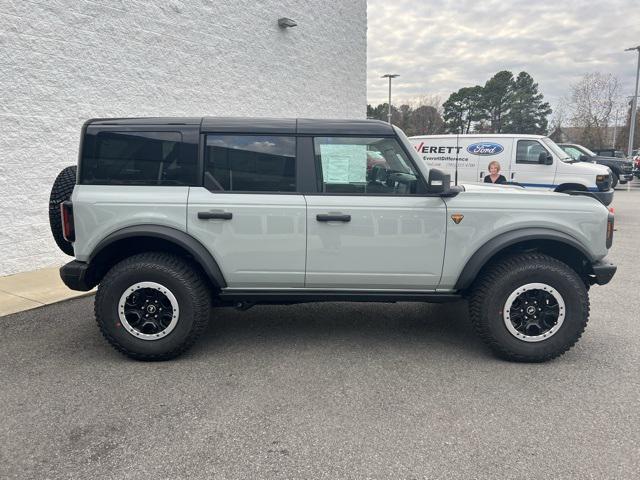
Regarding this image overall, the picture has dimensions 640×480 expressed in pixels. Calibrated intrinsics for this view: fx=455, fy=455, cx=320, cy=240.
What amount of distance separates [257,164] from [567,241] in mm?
2494

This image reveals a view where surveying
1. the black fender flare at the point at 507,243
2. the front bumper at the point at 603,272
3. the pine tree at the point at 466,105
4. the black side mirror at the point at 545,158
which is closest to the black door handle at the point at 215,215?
the black fender flare at the point at 507,243

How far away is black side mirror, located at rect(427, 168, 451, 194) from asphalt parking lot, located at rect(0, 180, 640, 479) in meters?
1.39

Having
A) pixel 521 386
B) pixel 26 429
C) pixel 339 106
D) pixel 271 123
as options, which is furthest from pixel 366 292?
pixel 339 106

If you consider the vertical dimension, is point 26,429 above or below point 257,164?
below

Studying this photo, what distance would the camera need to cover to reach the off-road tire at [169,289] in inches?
140

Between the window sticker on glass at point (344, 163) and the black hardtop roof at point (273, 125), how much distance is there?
13cm

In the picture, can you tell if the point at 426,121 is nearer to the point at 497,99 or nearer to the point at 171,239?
the point at 497,99

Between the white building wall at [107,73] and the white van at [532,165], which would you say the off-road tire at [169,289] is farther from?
the white van at [532,165]

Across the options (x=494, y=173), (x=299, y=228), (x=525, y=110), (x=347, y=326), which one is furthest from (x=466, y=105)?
(x=299, y=228)

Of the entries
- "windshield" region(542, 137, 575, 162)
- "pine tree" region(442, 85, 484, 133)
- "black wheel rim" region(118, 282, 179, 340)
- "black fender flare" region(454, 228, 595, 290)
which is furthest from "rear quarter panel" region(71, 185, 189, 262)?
"pine tree" region(442, 85, 484, 133)

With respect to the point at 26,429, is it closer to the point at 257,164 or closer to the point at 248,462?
the point at 248,462

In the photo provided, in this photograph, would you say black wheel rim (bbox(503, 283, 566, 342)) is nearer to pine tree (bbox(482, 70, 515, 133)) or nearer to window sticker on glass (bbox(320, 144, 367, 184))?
window sticker on glass (bbox(320, 144, 367, 184))

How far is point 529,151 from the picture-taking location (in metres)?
10.3

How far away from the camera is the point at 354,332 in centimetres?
429
